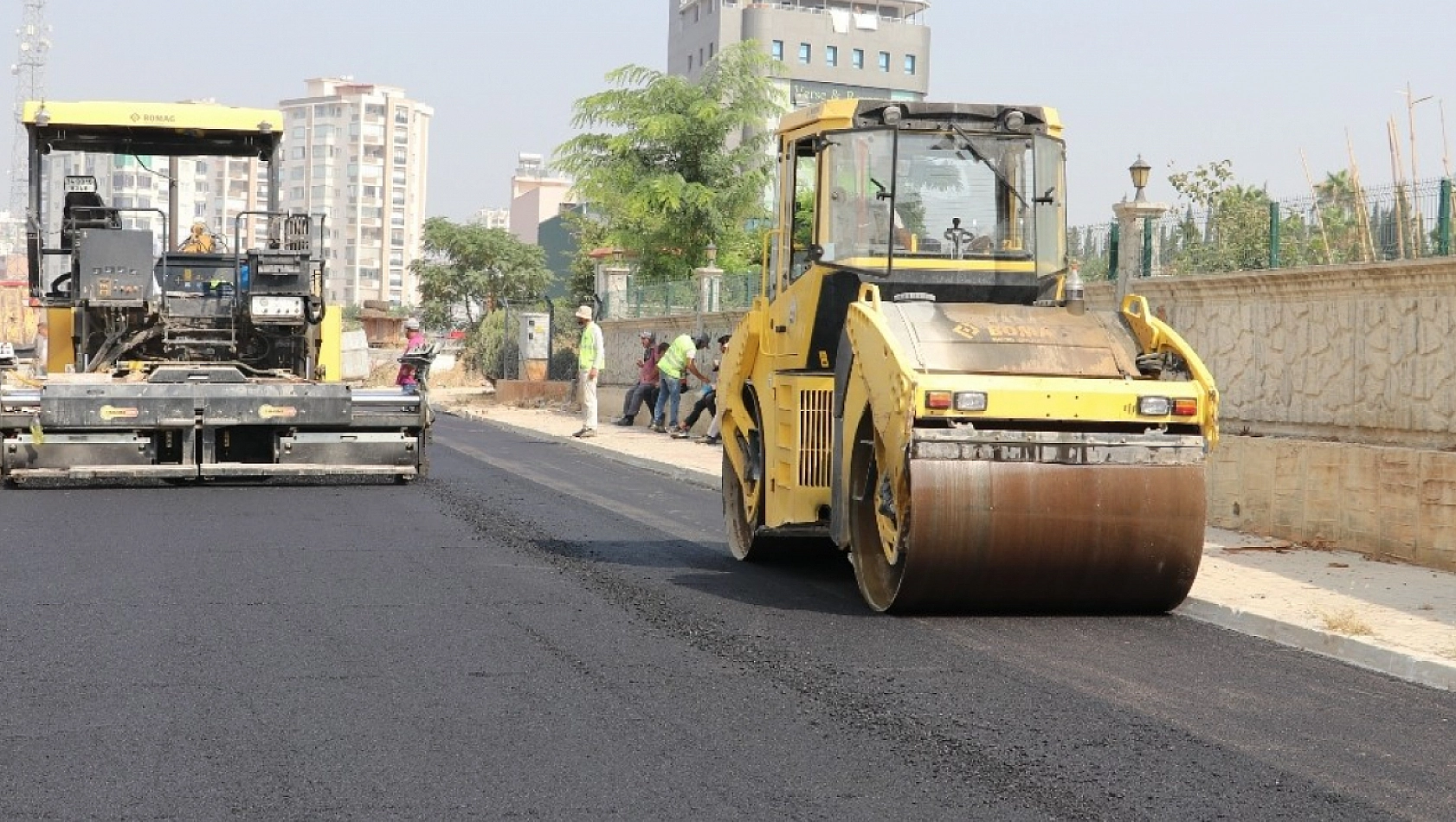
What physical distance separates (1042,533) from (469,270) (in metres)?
59.0

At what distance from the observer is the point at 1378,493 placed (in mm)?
11469

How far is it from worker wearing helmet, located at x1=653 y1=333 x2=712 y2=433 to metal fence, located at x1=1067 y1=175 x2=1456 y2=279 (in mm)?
10469

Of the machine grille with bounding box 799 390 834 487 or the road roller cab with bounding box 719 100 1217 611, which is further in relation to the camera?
the machine grille with bounding box 799 390 834 487

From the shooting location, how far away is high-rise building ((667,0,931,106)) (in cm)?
9912

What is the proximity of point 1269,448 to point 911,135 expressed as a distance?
15.2 ft

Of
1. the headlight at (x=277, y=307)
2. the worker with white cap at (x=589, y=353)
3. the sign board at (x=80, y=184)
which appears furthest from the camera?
the worker with white cap at (x=589, y=353)

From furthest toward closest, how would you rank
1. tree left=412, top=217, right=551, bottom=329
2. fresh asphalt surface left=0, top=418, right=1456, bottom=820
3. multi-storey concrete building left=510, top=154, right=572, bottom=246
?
multi-storey concrete building left=510, top=154, right=572, bottom=246
tree left=412, top=217, right=551, bottom=329
fresh asphalt surface left=0, top=418, right=1456, bottom=820

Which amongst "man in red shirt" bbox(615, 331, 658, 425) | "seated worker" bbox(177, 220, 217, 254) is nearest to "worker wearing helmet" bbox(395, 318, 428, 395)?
"seated worker" bbox(177, 220, 217, 254)

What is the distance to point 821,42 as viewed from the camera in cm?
10081

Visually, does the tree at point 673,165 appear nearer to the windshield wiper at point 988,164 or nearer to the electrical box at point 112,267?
the electrical box at point 112,267

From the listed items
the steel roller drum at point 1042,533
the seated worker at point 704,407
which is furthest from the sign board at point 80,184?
the seated worker at point 704,407

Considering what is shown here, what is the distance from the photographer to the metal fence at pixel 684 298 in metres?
28.1

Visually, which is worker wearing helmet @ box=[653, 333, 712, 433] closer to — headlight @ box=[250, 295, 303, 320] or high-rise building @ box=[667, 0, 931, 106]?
headlight @ box=[250, 295, 303, 320]

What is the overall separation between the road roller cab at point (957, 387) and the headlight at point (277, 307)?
5807 millimetres
